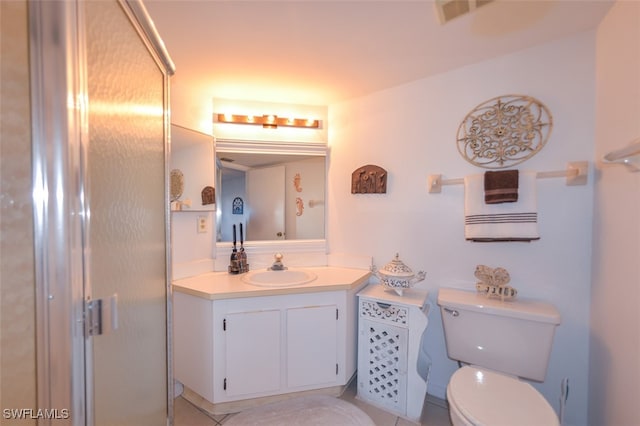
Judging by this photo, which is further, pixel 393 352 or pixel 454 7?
pixel 393 352

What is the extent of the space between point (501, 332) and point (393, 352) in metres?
0.61

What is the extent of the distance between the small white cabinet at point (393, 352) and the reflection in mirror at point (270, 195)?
0.80 metres

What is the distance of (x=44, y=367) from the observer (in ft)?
1.70

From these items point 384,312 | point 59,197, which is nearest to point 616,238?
point 384,312

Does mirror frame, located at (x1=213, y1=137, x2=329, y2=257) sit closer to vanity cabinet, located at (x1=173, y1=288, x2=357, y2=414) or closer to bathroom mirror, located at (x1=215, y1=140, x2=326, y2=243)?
bathroom mirror, located at (x1=215, y1=140, x2=326, y2=243)

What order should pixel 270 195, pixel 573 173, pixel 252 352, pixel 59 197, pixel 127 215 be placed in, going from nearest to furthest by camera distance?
pixel 59 197, pixel 127 215, pixel 573 173, pixel 252 352, pixel 270 195

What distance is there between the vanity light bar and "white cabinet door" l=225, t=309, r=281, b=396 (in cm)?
143

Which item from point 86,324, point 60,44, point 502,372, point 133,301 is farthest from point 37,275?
point 502,372

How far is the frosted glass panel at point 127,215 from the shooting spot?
0.63 m

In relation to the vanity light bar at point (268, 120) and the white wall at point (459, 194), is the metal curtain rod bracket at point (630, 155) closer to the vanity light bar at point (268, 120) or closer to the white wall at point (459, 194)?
the white wall at point (459, 194)

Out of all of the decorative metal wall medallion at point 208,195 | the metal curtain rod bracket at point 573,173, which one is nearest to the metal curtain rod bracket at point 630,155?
the metal curtain rod bracket at point 573,173

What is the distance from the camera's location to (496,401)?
1.08 meters

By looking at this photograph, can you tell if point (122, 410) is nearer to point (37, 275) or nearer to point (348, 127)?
point (37, 275)

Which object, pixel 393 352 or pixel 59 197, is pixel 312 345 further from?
pixel 59 197
